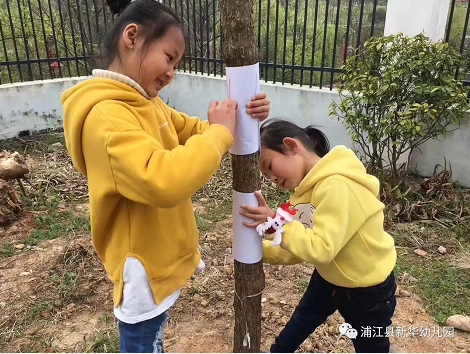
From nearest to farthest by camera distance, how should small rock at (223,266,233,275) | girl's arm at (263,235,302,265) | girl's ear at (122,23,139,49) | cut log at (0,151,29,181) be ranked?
1. girl's ear at (122,23,139,49)
2. girl's arm at (263,235,302,265)
3. small rock at (223,266,233,275)
4. cut log at (0,151,29,181)

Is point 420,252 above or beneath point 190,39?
beneath

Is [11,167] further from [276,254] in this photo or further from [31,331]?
[276,254]

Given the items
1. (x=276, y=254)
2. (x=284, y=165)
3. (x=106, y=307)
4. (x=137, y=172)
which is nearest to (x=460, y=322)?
(x=276, y=254)

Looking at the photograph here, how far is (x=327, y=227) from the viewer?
4.75ft

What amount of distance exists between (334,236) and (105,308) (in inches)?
74.4

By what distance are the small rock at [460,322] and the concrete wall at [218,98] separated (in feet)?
7.36

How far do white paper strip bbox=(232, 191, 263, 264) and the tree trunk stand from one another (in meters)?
0.03

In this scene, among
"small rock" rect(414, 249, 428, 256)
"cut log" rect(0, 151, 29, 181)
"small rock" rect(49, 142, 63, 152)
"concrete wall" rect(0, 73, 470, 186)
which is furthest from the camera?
"small rock" rect(49, 142, 63, 152)

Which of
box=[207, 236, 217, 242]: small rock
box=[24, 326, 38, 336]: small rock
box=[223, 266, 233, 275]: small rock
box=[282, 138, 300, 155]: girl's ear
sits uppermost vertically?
box=[282, 138, 300, 155]: girl's ear

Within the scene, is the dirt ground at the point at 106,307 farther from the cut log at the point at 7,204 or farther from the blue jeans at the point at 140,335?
the blue jeans at the point at 140,335

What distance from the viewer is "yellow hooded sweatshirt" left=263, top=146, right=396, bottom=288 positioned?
1.45 metres

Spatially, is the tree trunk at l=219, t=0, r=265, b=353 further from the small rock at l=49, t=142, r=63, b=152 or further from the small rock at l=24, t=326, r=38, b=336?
the small rock at l=49, t=142, r=63, b=152

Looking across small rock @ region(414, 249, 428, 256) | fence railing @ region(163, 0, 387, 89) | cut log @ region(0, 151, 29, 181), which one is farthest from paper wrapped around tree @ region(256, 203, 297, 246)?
cut log @ region(0, 151, 29, 181)

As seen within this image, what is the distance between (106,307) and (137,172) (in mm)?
1954
